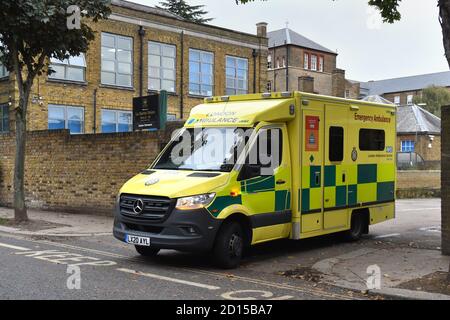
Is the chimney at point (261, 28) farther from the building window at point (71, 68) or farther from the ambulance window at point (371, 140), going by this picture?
the ambulance window at point (371, 140)

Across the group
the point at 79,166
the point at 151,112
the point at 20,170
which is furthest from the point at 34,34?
the point at 79,166

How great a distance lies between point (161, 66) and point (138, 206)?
2220 centimetres

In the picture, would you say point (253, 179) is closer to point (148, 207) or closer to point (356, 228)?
point (148, 207)

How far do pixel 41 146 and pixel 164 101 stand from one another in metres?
5.29

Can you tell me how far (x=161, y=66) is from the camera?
29.8 meters

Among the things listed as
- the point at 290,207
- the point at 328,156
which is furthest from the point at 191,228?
the point at 328,156

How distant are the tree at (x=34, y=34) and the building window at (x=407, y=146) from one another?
46.5m

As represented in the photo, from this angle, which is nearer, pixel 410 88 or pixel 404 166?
pixel 404 166

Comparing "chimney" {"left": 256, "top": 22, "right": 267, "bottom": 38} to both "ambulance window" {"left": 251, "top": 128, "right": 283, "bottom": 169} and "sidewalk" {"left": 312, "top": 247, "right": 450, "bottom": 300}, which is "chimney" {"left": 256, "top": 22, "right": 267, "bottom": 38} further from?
"ambulance window" {"left": 251, "top": 128, "right": 283, "bottom": 169}

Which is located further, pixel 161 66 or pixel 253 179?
pixel 161 66

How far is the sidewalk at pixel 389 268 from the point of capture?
6.96 metres

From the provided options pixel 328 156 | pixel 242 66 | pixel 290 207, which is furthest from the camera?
pixel 242 66

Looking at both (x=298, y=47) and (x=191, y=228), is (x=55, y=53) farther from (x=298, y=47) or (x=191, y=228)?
(x=298, y=47)

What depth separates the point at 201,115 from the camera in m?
9.85
